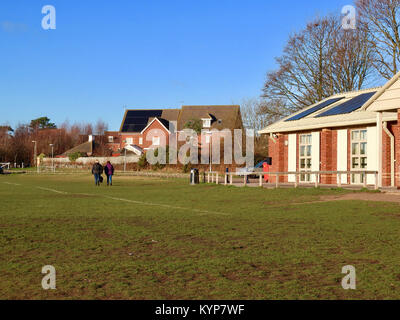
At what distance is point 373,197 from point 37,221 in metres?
12.3

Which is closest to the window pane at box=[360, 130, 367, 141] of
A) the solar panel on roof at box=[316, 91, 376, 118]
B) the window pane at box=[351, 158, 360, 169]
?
the window pane at box=[351, 158, 360, 169]

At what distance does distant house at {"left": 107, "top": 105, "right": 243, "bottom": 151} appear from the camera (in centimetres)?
8331

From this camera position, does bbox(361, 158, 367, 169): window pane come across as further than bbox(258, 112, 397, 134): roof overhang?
Yes

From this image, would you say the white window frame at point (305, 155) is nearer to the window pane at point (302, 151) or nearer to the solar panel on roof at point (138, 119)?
the window pane at point (302, 151)

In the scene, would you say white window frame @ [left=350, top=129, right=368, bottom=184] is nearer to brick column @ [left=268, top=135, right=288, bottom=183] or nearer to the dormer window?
brick column @ [left=268, top=135, right=288, bottom=183]

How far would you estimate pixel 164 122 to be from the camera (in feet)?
297

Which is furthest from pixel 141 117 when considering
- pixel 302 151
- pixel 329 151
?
pixel 329 151

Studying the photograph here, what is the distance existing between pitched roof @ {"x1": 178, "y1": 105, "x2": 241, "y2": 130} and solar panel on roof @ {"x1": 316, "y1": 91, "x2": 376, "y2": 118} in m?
52.2

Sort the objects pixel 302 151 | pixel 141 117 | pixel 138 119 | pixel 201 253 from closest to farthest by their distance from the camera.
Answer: pixel 201 253
pixel 302 151
pixel 138 119
pixel 141 117

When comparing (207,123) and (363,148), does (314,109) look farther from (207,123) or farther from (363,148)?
(207,123)

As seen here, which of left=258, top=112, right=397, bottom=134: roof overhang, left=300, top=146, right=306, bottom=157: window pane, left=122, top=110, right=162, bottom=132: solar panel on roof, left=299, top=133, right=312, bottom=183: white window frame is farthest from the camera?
left=122, top=110, right=162, bottom=132: solar panel on roof

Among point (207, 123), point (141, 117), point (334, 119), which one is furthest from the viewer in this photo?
point (141, 117)

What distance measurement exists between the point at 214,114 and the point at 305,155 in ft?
188
